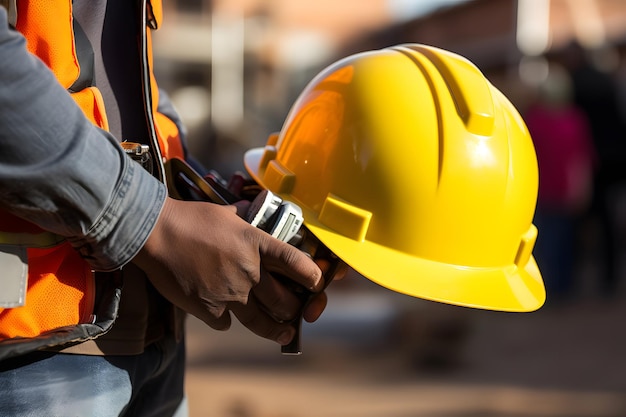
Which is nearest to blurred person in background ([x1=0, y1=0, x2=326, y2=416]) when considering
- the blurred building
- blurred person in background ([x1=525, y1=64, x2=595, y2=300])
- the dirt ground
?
the dirt ground

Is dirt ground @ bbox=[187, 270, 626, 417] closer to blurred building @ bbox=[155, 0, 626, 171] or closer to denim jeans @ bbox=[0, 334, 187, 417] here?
denim jeans @ bbox=[0, 334, 187, 417]

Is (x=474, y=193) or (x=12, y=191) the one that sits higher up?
(x=12, y=191)

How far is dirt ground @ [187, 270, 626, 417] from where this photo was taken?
455 centimetres

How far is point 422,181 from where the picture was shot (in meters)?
1.48

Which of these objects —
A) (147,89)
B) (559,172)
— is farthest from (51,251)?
(559,172)

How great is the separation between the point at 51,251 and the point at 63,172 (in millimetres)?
221

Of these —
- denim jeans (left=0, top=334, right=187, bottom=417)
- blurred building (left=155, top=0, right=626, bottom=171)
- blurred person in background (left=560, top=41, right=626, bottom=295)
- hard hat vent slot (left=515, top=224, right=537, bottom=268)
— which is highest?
hard hat vent slot (left=515, top=224, right=537, bottom=268)

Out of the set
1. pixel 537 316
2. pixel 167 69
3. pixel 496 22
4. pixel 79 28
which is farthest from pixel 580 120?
pixel 167 69

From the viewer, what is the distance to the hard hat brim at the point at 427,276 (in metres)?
1.45

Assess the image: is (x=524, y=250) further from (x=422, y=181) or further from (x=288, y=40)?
(x=288, y=40)

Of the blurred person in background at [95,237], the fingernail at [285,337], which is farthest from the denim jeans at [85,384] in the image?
the fingernail at [285,337]

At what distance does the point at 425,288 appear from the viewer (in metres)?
1.46

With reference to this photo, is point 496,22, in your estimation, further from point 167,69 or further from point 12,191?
point 12,191

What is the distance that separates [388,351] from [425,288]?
4.37m
